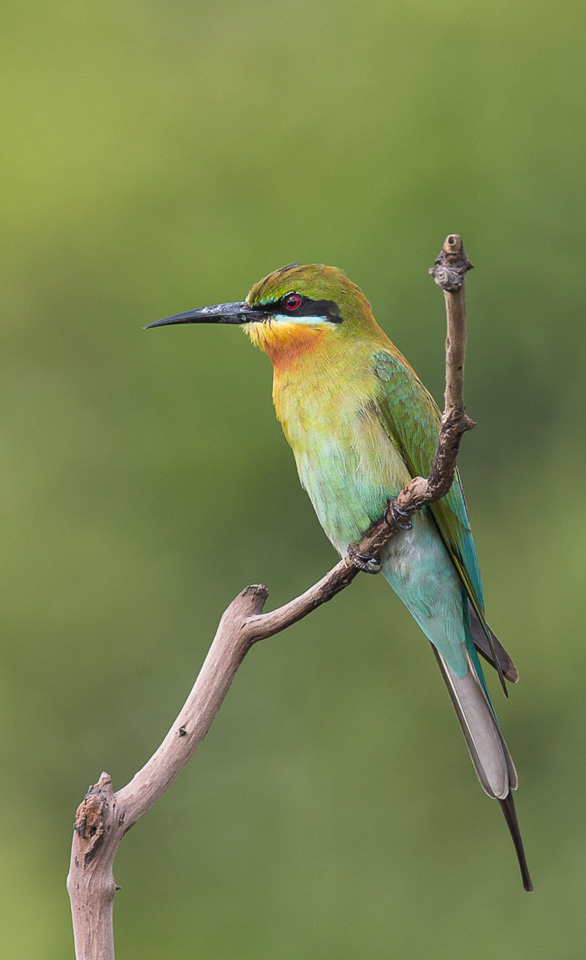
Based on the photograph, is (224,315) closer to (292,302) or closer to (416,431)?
(292,302)

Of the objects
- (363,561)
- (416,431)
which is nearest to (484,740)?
(363,561)

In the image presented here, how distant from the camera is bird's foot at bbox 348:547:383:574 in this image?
2109mm

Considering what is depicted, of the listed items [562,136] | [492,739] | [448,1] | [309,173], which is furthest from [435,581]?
[448,1]

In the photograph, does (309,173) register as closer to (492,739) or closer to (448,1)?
(448,1)

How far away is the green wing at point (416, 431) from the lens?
7.22 ft

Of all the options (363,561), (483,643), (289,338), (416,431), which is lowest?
(483,643)

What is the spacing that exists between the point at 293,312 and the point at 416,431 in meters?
0.33

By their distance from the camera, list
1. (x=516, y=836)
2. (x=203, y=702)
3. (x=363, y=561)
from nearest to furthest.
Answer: (x=203, y=702)
(x=516, y=836)
(x=363, y=561)

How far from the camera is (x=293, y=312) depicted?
2209 mm

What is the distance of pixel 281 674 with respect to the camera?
4.90m

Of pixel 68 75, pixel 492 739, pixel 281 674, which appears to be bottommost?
pixel 281 674

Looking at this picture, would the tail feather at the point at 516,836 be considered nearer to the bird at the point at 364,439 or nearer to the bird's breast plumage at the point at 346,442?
the bird at the point at 364,439

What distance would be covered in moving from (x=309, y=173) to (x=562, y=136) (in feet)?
3.80

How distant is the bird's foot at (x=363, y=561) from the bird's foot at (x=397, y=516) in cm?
8
